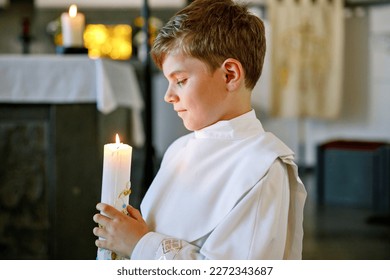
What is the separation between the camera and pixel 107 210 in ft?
2.85

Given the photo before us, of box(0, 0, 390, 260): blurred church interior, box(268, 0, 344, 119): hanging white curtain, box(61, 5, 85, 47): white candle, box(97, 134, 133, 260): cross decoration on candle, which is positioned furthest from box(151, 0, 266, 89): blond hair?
box(268, 0, 344, 119): hanging white curtain

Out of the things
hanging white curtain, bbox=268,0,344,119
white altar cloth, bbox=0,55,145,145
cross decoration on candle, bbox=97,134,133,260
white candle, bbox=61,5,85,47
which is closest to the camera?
cross decoration on candle, bbox=97,134,133,260

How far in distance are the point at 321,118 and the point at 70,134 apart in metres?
3.54

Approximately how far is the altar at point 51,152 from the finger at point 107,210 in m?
1.17

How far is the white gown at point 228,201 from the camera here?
2.87 feet

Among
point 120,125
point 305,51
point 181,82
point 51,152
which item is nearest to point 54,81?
point 51,152

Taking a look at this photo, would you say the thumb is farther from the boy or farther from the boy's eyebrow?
the boy's eyebrow

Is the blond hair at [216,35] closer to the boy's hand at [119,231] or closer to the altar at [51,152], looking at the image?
the boy's hand at [119,231]

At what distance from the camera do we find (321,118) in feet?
17.5

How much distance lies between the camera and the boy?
2.89 ft

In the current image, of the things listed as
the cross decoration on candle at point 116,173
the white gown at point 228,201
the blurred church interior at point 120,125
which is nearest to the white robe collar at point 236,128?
the white gown at point 228,201

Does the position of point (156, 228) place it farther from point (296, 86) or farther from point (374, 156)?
point (296, 86)

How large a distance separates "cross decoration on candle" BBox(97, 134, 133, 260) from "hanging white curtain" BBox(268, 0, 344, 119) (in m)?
4.28
